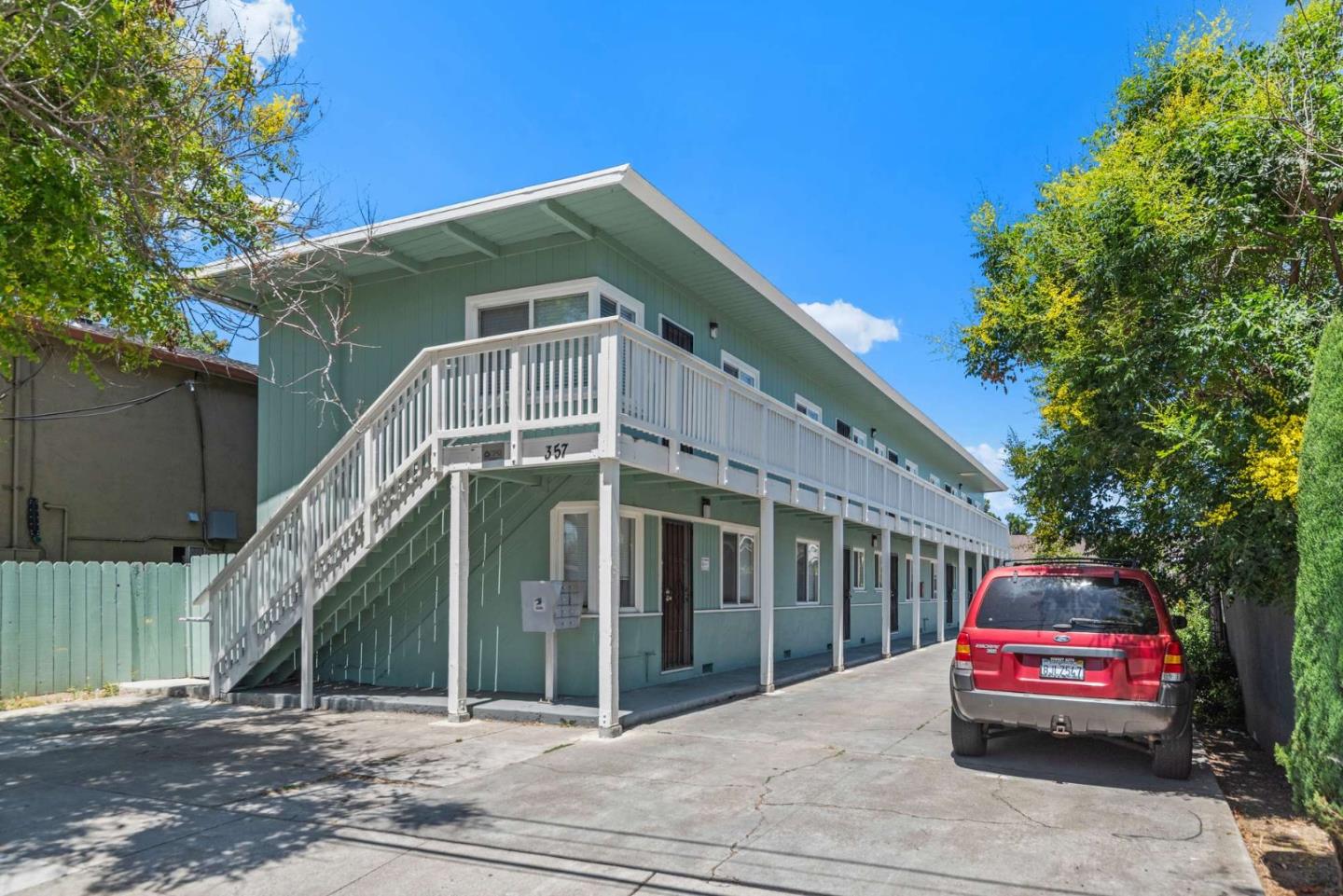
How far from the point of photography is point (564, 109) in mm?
16328

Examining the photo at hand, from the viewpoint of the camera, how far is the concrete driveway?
5035 mm

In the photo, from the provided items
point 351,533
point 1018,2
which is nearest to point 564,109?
point 1018,2

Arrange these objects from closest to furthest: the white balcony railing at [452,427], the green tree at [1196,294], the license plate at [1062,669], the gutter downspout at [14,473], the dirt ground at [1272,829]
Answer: the dirt ground at [1272,829] < the green tree at [1196,294] < the license plate at [1062,669] < the white balcony railing at [452,427] < the gutter downspout at [14,473]

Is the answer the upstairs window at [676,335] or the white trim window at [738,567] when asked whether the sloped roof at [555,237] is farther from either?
the white trim window at [738,567]

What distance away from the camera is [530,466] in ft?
31.1

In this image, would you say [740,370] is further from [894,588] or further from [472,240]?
[894,588]

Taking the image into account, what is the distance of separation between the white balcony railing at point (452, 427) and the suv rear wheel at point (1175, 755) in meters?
5.35

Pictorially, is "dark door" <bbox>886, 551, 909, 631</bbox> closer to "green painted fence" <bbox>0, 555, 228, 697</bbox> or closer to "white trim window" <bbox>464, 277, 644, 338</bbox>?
"white trim window" <bbox>464, 277, 644, 338</bbox>

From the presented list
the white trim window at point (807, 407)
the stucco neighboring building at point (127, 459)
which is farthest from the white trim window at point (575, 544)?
the stucco neighboring building at point (127, 459)

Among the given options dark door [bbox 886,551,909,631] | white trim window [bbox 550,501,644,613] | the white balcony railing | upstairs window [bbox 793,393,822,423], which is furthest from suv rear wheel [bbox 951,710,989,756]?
dark door [bbox 886,551,909,631]

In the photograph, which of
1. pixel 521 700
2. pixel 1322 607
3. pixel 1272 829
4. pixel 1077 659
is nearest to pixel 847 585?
pixel 521 700

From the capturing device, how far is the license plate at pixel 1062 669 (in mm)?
7125

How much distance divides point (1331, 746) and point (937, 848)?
2.16 m

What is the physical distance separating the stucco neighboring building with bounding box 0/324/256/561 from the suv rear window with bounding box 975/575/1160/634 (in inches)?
508
